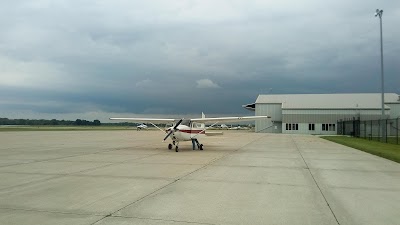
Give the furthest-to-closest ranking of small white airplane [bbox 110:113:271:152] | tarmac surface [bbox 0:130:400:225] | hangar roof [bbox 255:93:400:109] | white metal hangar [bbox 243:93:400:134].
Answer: hangar roof [bbox 255:93:400:109], white metal hangar [bbox 243:93:400:134], small white airplane [bbox 110:113:271:152], tarmac surface [bbox 0:130:400:225]

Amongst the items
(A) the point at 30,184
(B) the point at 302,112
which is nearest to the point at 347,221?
(A) the point at 30,184

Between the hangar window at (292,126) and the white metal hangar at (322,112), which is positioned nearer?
the white metal hangar at (322,112)

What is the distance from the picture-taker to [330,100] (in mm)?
71938

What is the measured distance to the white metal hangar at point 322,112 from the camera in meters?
66.7

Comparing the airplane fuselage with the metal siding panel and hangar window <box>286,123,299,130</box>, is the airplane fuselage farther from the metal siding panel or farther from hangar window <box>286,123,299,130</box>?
the metal siding panel

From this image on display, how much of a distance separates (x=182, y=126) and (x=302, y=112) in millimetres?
50735

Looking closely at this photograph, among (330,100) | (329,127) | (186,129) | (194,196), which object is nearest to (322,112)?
(329,127)

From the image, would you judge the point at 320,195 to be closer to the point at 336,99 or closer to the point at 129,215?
the point at 129,215

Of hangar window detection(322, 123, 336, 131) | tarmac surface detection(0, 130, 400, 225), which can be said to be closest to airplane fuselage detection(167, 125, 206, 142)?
tarmac surface detection(0, 130, 400, 225)

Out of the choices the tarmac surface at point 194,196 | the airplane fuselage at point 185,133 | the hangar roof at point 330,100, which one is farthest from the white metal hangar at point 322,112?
the tarmac surface at point 194,196

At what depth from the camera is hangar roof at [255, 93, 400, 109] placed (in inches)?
2672

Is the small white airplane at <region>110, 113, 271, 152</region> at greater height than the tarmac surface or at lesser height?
greater

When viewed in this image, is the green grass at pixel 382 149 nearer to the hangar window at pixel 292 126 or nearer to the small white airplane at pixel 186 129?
the small white airplane at pixel 186 129

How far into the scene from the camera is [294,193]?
8383 mm
